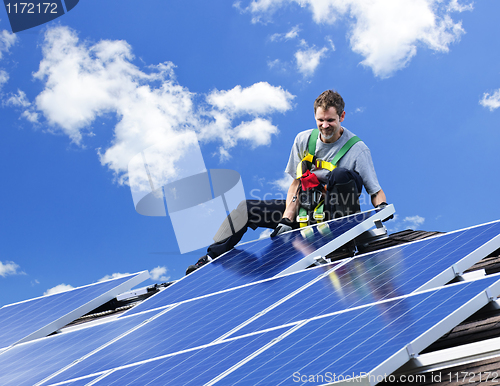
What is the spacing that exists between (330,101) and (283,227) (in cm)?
218

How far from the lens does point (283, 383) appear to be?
10.2 feet

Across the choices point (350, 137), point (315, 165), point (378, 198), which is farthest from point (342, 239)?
point (350, 137)

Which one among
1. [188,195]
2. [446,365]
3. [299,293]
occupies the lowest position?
[446,365]

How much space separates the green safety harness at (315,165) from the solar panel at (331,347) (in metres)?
4.15

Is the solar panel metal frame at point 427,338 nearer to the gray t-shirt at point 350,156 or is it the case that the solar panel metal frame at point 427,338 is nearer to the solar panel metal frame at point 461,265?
the solar panel metal frame at point 461,265

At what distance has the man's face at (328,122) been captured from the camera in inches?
325

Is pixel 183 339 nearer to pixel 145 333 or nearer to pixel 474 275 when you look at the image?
pixel 145 333

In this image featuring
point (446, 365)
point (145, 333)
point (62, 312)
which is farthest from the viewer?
point (62, 312)

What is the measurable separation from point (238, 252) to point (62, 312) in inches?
111

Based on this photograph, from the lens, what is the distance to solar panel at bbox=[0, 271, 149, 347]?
730 centimetres

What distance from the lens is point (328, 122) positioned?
8281 millimetres

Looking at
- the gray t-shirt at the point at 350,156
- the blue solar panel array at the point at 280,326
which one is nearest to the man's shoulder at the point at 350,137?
the gray t-shirt at the point at 350,156

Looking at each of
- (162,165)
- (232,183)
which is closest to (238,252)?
(232,183)

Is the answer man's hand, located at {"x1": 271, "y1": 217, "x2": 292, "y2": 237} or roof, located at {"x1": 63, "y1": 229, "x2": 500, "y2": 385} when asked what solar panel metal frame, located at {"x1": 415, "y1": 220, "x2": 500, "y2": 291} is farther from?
man's hand, located at {"x1": 271, "y1": 217, "x2": 292, "y2": 237}
